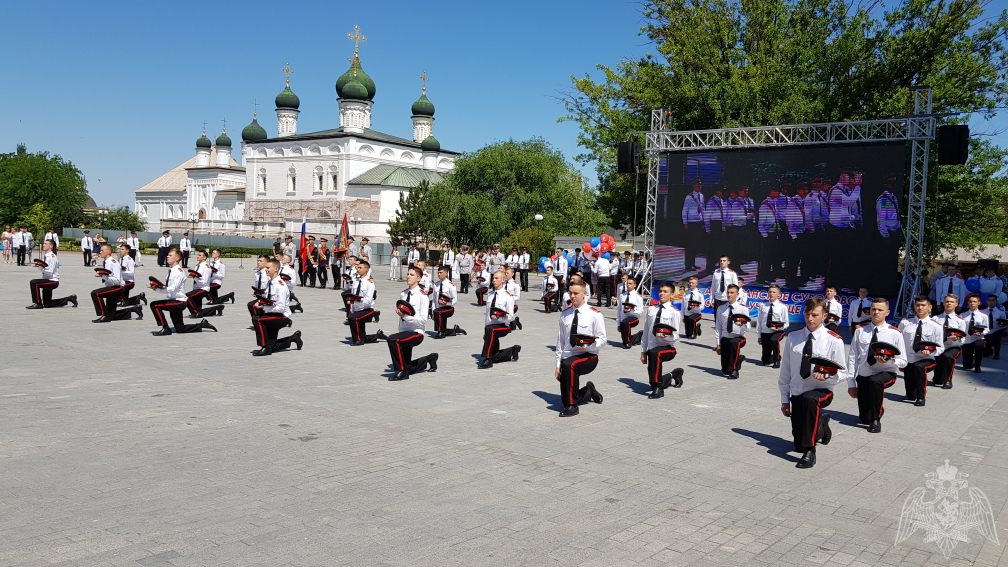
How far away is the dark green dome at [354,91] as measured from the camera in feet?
271

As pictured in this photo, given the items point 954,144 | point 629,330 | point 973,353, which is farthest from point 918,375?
point 954,144

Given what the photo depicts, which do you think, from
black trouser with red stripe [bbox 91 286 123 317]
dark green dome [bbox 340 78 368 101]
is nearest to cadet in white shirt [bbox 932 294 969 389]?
black trouser with red stripe [bbox 91 286 123 317]

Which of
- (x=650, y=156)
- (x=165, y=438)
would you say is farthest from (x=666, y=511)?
(x=650, y=156)

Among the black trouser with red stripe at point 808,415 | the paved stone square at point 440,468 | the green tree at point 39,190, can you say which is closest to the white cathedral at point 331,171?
the green tree at point 39,190

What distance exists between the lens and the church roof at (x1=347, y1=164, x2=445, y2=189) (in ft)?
262

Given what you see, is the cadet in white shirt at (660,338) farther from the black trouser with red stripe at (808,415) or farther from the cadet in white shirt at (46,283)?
the cadet in white shirt at (46,283)

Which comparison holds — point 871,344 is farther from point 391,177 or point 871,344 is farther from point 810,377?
point 391,177

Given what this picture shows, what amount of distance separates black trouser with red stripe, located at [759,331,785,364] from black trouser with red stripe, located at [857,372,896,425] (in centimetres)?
469

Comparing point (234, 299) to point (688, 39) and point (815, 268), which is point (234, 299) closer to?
point (815, 268)

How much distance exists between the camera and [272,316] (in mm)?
13922

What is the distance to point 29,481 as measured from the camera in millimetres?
6469

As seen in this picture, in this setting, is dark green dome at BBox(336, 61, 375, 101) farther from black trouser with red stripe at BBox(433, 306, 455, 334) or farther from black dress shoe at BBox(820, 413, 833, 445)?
black dress shoe at BBox(820, 413, 833, 445)

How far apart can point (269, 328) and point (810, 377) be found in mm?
9631

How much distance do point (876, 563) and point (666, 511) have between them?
1.58m
